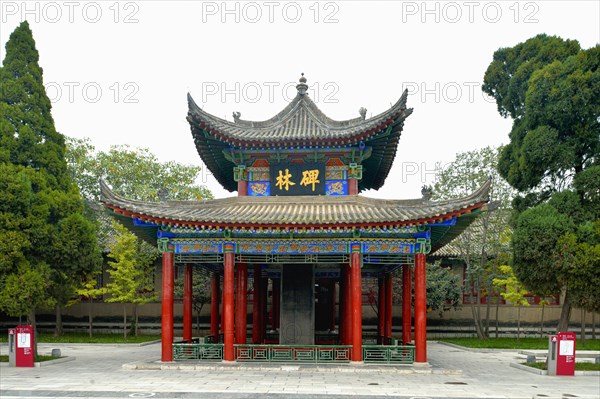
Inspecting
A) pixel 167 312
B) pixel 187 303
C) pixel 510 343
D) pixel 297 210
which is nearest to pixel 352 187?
pixel 297 210

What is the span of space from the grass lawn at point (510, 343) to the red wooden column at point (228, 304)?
17.1 meters

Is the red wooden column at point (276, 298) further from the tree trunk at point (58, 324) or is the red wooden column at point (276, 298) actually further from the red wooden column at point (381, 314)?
the tree trunk at point (58, 324)

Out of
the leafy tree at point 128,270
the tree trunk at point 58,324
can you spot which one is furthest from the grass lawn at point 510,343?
the tree trunk at point 58,324

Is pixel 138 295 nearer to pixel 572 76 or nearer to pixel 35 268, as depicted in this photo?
pixel 35 268

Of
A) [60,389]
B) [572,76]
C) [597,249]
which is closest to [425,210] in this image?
[597,249]

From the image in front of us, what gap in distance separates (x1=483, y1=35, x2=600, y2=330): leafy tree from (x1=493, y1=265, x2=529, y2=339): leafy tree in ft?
34.7

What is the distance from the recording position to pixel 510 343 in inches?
1332

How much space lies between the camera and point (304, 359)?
2064cm

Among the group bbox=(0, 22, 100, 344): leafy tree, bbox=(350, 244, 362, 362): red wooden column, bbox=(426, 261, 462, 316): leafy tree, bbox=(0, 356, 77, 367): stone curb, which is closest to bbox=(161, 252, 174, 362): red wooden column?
bbox=(0, 22, 100, 344): leafy tree

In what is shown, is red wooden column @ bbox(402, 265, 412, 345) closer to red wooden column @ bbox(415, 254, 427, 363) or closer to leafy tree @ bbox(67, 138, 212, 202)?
red wooden column @ bbox(415, 254, 427, 363)

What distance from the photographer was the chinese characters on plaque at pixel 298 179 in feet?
74.6

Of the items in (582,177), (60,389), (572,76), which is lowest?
(60,389)

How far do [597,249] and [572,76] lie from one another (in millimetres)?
6772

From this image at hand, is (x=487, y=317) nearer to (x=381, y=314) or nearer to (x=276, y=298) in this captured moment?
(x=381, y=314)
